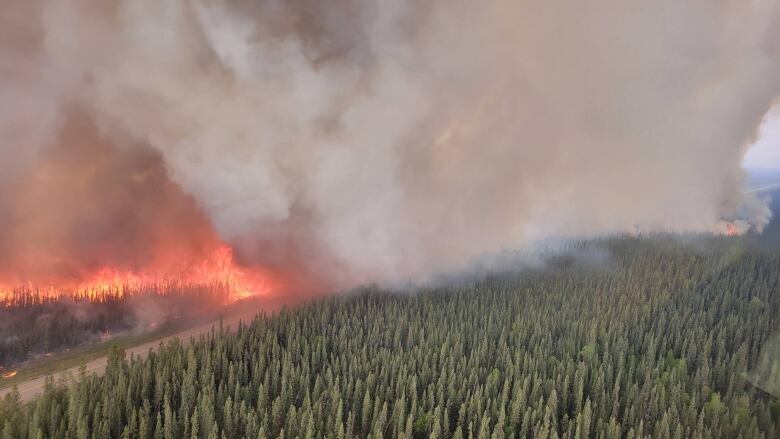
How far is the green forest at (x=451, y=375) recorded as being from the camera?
225 ft

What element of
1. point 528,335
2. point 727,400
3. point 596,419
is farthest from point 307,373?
point 727,400

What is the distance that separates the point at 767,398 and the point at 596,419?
1442 inches

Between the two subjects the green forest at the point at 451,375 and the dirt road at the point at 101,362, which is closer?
the green forest at the point at 451,375

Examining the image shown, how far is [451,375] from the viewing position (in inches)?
3231

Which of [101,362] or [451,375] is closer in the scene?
[451,375]

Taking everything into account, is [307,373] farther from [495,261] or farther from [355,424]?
[495,261]

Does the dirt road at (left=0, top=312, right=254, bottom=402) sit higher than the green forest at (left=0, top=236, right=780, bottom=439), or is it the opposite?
the dirt road at (left=0, top=312, right=254, bottom=402)

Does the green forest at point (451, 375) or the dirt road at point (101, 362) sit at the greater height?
the dirt road at point (101, 362)

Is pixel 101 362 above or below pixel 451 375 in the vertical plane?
above

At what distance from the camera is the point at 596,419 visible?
8181cm

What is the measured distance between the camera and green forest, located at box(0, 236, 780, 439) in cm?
6856

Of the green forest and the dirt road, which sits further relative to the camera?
the dirt road

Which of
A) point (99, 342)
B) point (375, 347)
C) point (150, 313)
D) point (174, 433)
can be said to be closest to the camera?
point (174, 433)

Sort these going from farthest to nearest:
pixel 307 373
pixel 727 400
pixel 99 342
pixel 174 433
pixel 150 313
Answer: pixel 150 313 < pixel 99 342 < pixel 727 400 < pixel 307 373 < pixel 174 433
